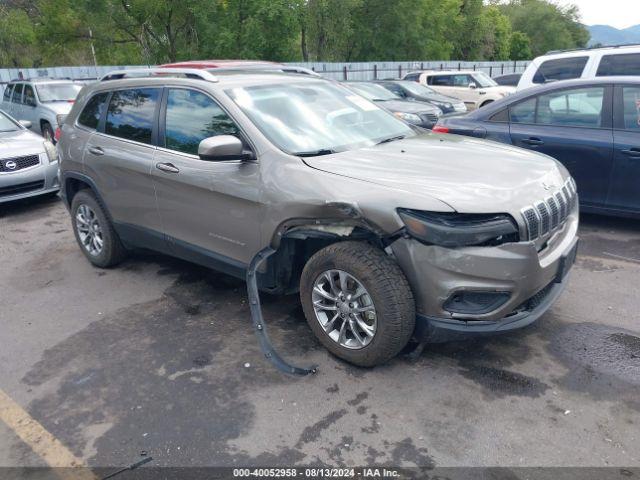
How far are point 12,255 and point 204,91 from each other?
3456mm

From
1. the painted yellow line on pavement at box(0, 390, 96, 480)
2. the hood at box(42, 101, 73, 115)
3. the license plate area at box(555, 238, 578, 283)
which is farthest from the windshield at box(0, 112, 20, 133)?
the license plate area at box(555, 238, 578, 283)

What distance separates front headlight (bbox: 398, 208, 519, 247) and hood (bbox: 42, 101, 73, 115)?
1169cm

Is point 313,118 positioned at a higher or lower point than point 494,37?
lower

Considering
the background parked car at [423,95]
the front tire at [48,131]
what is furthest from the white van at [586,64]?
the front tire at [48,131]

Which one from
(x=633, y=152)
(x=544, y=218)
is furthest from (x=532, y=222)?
(x=633, y=152)

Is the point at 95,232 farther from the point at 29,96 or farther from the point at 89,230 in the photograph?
the point at 29,96

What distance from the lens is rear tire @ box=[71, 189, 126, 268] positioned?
4.97 m

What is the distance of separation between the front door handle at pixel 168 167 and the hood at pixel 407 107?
8.31 meters

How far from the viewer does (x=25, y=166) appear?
24.8 ft

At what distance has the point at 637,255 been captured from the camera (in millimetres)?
5008

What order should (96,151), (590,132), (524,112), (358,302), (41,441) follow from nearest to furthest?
(41,441)
(358,302)
(96,151)
(590,132)
(524,112)

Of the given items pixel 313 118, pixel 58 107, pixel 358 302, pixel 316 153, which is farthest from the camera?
pixel 58 107

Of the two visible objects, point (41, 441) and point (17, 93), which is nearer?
point (41, 441)

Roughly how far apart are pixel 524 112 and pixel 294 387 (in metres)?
4.37
